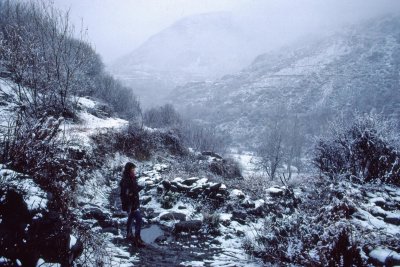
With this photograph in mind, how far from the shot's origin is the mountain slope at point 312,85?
258ft

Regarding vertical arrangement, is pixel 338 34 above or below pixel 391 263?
above

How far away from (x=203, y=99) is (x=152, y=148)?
94885 millimetres

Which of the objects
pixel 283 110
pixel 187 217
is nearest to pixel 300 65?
pixel 283 110

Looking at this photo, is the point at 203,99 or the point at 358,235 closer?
the point at 358,235

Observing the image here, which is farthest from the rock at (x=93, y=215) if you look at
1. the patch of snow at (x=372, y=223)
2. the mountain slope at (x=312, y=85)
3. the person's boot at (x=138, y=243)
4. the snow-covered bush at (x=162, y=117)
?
the mountain slope at (x=312, y=85)

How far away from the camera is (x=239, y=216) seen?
9.20 metres

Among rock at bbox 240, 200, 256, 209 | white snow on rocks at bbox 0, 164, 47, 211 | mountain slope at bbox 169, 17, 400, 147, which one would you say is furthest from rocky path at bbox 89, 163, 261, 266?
mountain slope at bbox 169, 17, 400, 147

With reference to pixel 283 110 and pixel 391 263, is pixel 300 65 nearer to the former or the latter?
pixel 283 110

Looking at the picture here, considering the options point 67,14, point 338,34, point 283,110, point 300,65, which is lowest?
point 283,110

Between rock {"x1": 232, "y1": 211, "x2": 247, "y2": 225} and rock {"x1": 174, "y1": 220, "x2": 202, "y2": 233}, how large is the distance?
4.57 feet

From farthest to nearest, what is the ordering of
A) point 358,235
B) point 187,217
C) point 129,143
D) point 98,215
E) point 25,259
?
1. point 129,143
2. point 187,217
3. point 98,215
4. point 358,235
5. point 25,259

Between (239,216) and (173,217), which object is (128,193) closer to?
(173,217)

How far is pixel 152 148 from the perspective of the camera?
18531mm

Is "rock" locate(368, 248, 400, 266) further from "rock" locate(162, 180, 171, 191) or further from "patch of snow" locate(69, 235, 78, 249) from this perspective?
"rock" locate(162, 180, 171, 191)
